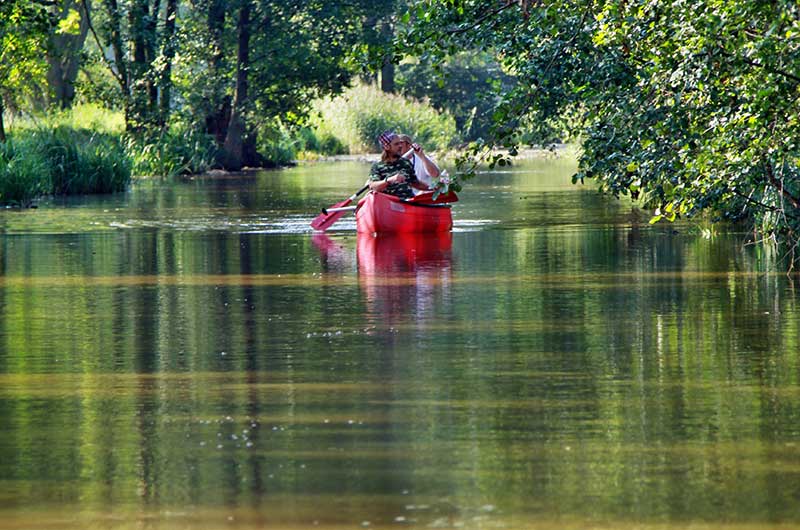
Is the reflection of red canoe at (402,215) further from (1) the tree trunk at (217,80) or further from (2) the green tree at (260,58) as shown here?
(1) the tree trunk at (217,80)

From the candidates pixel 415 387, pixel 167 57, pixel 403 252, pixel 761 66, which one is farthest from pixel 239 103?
pixel 415 387

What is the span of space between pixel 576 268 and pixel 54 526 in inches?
428

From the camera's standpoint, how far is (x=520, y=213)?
1050 inches

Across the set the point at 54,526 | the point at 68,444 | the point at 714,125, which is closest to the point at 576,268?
the point at 714,125

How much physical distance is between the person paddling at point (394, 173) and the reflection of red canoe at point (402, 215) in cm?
31

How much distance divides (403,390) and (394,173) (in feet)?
44.1

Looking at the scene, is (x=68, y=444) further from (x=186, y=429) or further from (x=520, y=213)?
(x=520, y=213)

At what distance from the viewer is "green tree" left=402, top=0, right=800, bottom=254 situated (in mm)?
11641

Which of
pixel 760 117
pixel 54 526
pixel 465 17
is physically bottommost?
pixel 54 526

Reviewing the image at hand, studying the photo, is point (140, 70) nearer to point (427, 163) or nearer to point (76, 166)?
point (76, 166)

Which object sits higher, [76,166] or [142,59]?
[142,59]

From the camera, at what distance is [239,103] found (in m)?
48.6

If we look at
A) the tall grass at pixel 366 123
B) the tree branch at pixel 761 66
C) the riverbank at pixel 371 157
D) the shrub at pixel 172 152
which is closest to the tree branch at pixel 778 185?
the tree branch at pixel 761 66

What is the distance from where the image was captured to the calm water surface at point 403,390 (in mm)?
6590
